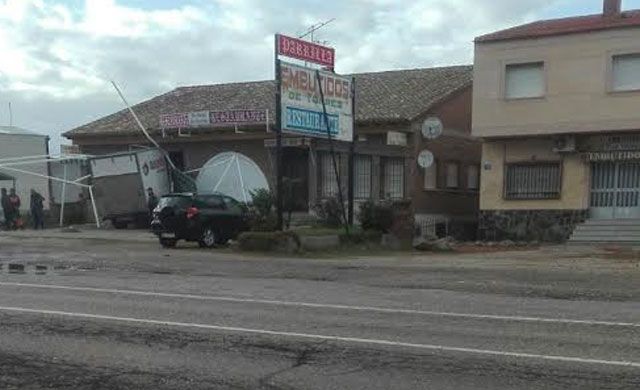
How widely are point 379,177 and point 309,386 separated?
24.5m

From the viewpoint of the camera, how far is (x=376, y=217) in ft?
87.0

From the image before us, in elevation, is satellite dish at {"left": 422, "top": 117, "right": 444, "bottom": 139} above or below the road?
above

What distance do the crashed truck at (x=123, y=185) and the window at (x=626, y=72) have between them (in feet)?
56.1

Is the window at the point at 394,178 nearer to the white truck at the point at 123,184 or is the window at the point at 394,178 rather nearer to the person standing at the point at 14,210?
the white truck at the point at 123,184

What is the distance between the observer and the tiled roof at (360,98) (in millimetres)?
30984

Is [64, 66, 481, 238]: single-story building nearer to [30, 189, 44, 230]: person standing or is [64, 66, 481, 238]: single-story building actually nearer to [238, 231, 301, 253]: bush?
[30, 189, 44, 230]: person standing

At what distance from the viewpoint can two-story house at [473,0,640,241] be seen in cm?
2642

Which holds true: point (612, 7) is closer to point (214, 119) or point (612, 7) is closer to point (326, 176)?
point (326, 176)

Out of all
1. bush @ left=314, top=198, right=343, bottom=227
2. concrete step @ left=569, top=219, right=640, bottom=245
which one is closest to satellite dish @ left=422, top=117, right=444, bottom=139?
bush @ left=314, top=198, right=343, bottom=227

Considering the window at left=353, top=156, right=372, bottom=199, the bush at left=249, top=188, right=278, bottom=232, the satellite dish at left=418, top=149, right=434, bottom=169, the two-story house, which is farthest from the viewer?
the window at left=353, top=156, right=372, bottom=199

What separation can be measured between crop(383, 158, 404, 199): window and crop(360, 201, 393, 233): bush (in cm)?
389

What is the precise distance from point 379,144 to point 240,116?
530 centimetres

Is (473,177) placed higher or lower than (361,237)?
higher

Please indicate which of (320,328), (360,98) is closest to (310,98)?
(360,98)
